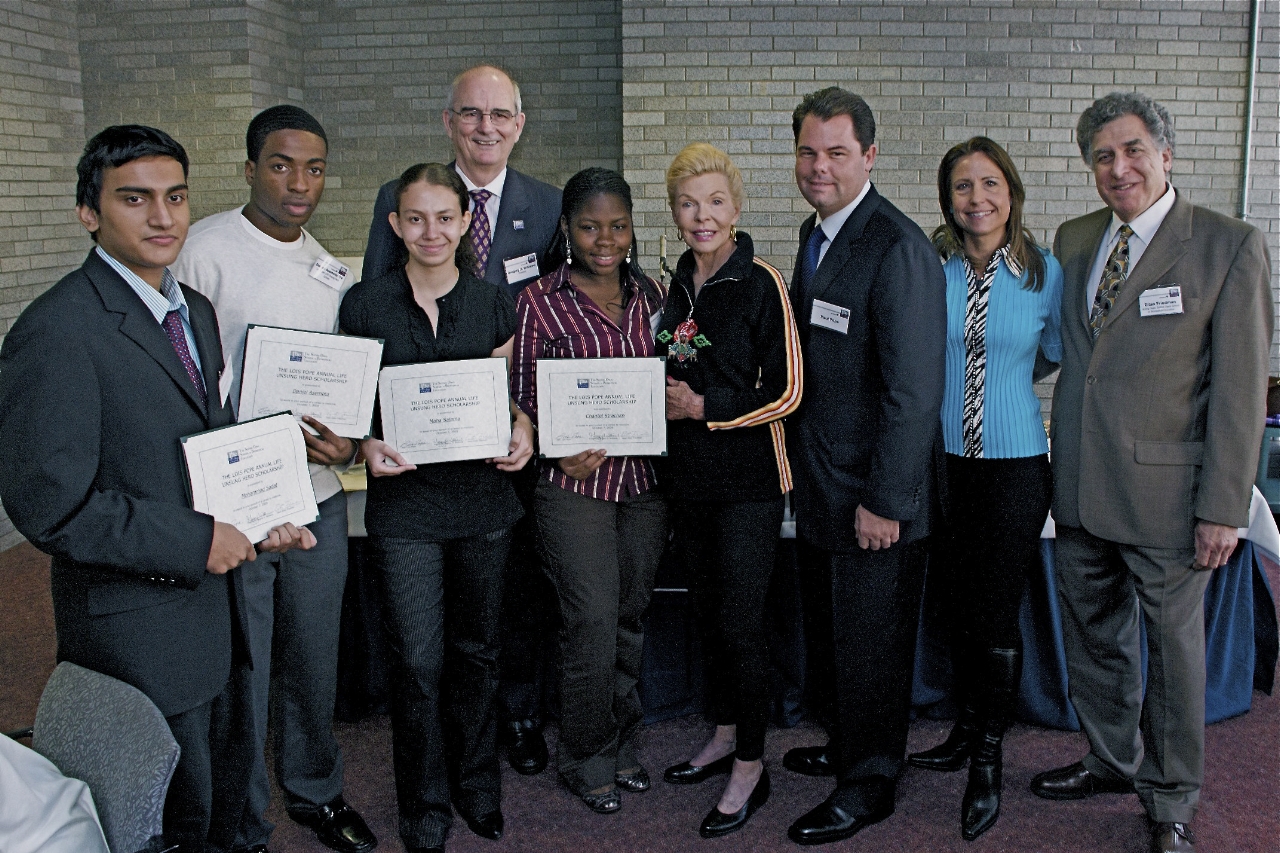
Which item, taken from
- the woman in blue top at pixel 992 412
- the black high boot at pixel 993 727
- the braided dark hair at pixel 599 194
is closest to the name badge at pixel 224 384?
the braided dark hair at pixel 599 194

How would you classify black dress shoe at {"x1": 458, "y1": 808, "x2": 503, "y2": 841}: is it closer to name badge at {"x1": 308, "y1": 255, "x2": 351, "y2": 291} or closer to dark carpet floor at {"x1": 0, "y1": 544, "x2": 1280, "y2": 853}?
dark carpet floor at {"x1": 0, "y1": 544, "x2": 1280, "y2": 853}

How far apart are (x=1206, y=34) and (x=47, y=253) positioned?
7.67 metres

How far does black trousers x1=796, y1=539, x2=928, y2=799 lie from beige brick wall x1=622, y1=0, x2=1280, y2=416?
13.3 ft

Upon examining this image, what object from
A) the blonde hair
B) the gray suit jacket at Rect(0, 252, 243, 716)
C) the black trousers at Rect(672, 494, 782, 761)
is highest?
the blonde hair

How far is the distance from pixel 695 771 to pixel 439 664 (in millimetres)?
960

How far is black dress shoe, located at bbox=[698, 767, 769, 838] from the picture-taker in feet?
9.13

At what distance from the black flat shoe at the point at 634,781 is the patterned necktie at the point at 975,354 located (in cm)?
144

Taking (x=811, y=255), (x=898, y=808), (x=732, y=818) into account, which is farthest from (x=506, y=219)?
(x=898, y=808)

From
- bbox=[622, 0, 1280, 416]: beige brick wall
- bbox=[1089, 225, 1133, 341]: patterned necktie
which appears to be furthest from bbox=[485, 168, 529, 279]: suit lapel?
bbox=[622, 0, 1280, 416]: beige brick wall

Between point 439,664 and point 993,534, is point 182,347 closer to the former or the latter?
point 439,664

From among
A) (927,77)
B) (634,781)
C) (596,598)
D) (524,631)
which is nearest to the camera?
(596,598)

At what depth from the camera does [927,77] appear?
627 cm

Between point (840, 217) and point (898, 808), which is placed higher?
point (840, 217)

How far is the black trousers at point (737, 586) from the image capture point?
2674mm
